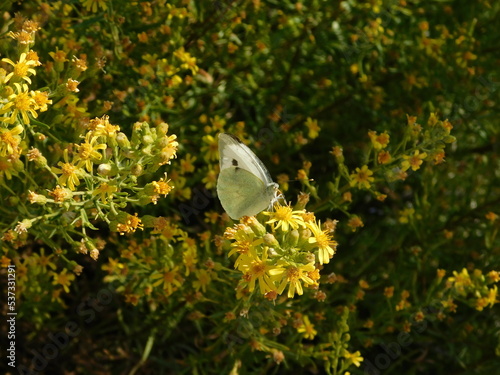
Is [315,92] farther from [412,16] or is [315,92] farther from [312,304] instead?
[312,304]

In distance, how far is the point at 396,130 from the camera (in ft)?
16.4

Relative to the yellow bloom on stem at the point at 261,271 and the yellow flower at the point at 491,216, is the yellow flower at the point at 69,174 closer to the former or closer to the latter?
the yellow bloom on stem at the point at 261,271

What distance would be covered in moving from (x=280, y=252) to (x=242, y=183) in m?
0.66

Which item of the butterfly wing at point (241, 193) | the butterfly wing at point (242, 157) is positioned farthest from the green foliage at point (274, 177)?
the butterfly wing at point (242, 157)

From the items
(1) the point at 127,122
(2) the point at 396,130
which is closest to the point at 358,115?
(2) the point at 396,130

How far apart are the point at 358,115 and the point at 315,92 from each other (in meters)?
0.44

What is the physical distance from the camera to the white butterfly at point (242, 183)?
3225 millimetres

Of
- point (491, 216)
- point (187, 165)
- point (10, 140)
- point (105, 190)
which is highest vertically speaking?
point (10, 140)

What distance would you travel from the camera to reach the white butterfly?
10.6 ft

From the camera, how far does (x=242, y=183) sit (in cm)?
337

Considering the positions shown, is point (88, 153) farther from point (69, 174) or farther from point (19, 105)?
point (19, 105)

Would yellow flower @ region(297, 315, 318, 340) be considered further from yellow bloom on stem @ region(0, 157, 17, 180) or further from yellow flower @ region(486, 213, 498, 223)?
yellow bloom on stem @ region(0, 157, 17, 180)

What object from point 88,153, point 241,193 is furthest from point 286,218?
point 88,153

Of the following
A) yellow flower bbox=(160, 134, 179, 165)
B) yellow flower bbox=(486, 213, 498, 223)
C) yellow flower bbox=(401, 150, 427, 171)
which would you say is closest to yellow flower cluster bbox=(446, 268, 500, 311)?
yellow flower bbox=(486, 213, 498, 223)
